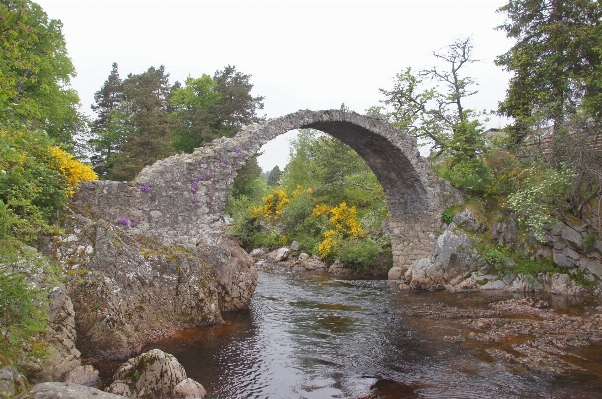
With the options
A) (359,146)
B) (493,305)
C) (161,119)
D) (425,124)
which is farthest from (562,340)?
(161,119)

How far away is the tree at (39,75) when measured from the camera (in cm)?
387

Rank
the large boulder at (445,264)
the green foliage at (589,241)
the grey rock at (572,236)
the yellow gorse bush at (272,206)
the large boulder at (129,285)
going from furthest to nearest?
the yellow gorse bush at (272,206)
the large boulder at (445,264)
the grey rock at (572,236)
the green foliage at (589,241)
the large boulder at (129,285)

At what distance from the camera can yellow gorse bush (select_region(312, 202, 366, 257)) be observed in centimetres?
1973

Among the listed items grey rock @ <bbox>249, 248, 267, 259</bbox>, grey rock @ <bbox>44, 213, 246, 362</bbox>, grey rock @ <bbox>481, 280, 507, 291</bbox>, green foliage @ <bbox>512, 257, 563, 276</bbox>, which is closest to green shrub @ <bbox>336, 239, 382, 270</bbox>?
grey rock @ <bbox>481, 280, 507, 291</bbox>

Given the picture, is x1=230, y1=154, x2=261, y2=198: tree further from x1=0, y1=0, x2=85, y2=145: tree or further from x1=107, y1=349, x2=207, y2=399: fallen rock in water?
x1=107, y1=349, x2=207, y2=399: fallen rock in water

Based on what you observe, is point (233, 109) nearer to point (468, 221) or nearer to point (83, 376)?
point (468, 221)

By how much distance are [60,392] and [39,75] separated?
68.5 ft

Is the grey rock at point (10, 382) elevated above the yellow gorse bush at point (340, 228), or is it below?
below

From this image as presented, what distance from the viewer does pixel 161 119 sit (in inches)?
1093

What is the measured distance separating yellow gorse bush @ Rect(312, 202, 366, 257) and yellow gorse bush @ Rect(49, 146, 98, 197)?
40.6 ft

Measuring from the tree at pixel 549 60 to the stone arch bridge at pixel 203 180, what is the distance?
15.8 ft

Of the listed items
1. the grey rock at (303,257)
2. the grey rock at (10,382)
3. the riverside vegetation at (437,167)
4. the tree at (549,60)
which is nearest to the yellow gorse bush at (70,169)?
the riverside vegetation at (437,167)

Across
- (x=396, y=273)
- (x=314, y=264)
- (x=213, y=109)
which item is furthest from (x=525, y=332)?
(x=213, y=109)

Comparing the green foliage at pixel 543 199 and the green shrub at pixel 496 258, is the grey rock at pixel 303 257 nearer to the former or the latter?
the green shrub at pixel 496 258
